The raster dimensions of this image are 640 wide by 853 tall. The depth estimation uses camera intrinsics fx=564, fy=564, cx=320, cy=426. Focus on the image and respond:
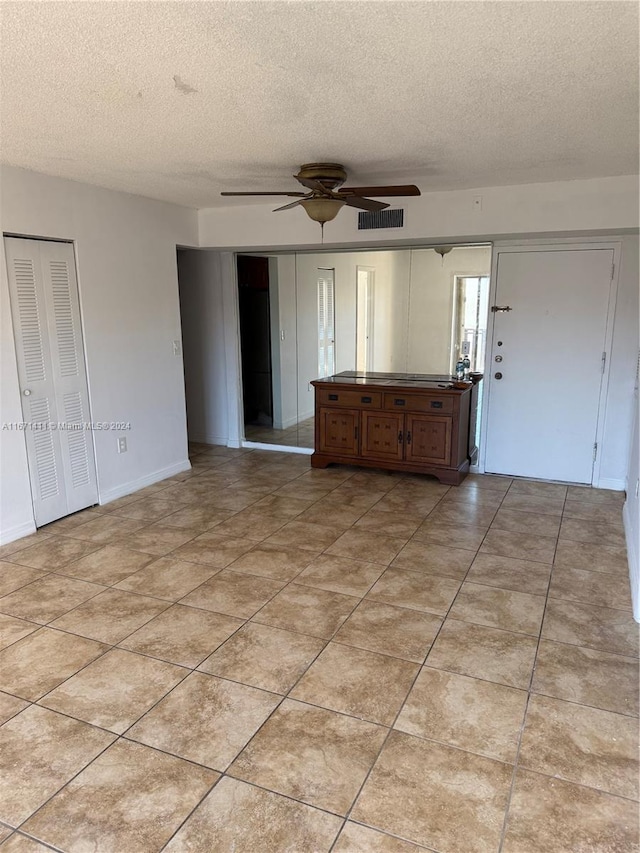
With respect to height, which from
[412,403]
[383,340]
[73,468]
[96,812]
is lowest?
[96,812]

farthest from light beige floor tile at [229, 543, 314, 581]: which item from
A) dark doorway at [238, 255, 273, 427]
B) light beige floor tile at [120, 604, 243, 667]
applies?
→ dark doorway at [238, 255, 273, 427]

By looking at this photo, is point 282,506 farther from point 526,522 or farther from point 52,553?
point 526,522

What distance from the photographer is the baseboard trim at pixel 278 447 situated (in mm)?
5859

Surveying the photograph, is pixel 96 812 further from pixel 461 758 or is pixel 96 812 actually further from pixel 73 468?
pixel 73 468

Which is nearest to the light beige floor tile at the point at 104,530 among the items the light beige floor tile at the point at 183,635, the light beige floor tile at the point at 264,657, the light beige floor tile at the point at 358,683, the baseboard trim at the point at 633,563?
the light beige floor tile at the point at 183,635

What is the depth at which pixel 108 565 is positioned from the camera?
3369mm

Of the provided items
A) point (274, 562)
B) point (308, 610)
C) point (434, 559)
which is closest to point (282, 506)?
point (274, 562)

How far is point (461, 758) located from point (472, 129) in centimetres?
273

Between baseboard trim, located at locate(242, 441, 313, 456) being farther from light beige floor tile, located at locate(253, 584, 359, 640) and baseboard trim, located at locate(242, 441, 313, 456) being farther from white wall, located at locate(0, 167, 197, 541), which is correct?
light beige floor tile, located at locate(253, 584, 359, 640)

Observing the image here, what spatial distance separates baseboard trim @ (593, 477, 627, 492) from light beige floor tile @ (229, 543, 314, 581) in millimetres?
2675

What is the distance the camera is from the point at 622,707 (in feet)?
7.02

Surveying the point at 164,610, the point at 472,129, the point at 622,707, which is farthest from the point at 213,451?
the point at 622,707

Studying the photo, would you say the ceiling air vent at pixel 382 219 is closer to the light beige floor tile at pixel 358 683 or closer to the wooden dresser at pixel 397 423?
the wooden dresser at pixel 397 423

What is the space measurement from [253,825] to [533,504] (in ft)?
10.7
